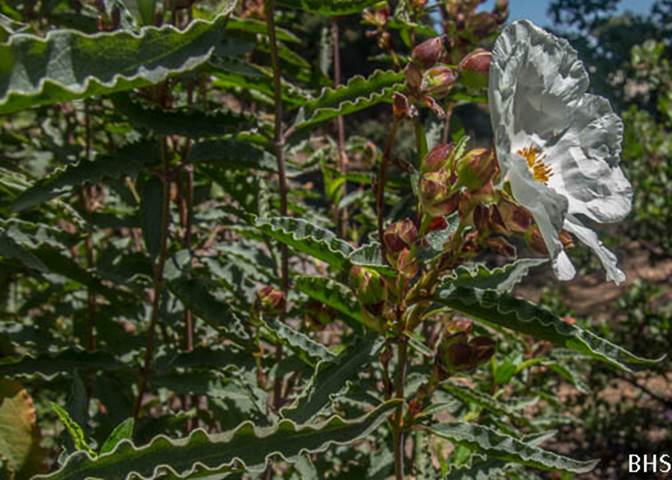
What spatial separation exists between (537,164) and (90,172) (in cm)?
75

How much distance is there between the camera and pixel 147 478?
0.83 metres

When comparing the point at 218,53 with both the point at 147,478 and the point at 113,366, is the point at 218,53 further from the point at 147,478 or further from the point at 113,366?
the point at 147,478

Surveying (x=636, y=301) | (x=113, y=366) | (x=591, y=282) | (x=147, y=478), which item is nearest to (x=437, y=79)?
(x=147, y=478)

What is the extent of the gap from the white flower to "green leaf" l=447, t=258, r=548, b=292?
0.38 feet

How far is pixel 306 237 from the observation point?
101 centimetres

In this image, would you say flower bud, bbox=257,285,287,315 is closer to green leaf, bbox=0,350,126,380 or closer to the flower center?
green leaf, bbox=0,350,126,380

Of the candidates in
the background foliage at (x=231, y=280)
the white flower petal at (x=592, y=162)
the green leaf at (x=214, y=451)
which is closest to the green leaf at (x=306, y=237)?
the background foliage at (x=231, y=280)

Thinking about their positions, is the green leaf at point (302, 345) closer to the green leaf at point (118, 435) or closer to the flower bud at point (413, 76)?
the green leaf at point (118, 435)

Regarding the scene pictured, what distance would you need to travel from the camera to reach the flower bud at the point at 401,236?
3.31 feet

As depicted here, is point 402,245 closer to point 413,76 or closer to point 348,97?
point 413,76

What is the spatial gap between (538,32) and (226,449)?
2.22 ft

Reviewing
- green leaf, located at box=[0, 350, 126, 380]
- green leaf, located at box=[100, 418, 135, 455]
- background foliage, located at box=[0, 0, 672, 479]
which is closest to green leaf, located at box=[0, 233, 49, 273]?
background foliage, located at box=[0, 0, 672, 479]

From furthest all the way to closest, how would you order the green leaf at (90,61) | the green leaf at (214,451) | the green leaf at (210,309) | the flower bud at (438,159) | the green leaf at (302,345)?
the green leaf at (210,309) → the green leaf at (302,345) → the flower bud at (438,159) → the green leaf at (214,451) → the green leaf at (90,61)

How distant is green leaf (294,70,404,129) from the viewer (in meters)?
1.27
